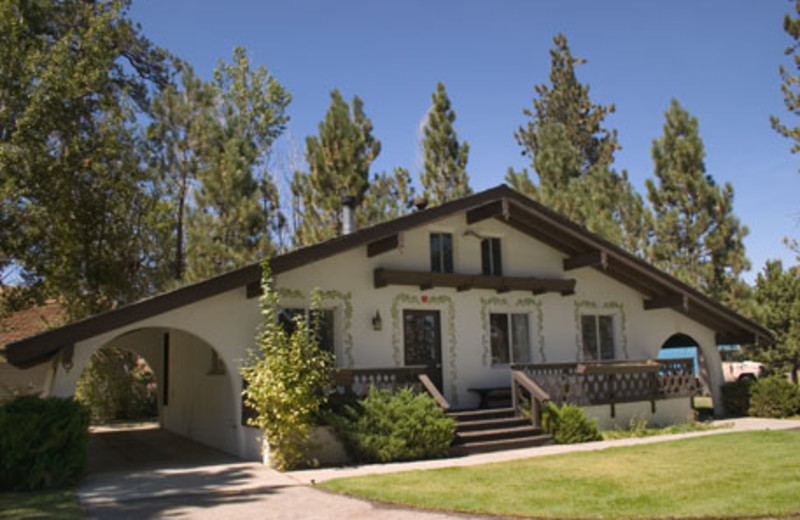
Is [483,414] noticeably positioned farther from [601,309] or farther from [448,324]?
[601,309]

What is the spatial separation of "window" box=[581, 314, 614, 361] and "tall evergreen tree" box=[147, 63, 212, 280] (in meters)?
14.0

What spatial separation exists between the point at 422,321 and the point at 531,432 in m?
3.29

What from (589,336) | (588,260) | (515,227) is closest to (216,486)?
(515,227)

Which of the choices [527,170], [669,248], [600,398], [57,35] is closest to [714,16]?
[600,398]

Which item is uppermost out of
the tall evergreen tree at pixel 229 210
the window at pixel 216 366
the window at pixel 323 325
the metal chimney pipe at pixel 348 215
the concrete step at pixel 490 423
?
the tall evergreen tree at pixel 229 210

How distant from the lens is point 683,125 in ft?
78.1

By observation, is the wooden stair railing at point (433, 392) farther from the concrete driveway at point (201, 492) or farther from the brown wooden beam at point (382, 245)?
the concrete driveway at point (201, 492)

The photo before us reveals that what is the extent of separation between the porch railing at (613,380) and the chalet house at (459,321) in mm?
39

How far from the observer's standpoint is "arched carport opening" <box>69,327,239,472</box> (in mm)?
12341

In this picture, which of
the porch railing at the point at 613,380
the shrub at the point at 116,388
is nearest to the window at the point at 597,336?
the porch railing at the point at 613,380

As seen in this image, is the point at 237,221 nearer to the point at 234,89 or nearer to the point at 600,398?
the point at 234,89

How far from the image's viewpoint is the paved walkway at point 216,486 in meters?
7.52

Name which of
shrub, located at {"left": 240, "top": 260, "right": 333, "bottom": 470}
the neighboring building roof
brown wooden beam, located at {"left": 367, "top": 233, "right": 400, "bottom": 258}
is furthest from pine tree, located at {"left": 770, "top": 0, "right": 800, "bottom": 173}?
the neighboring building roof

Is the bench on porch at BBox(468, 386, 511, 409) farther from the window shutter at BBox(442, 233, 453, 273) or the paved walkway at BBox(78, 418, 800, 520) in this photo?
the window shutter at BBox(442, 233, 453, 273)
